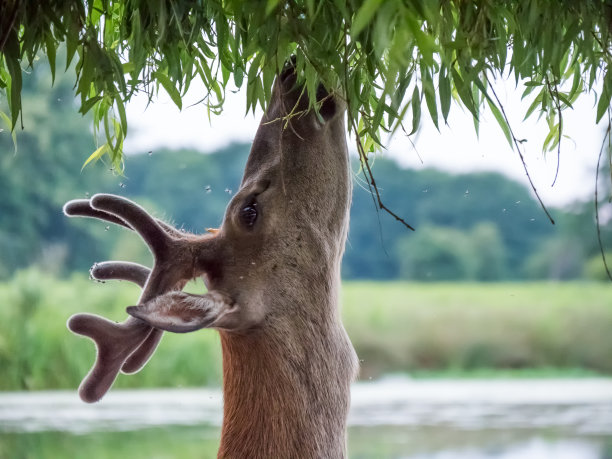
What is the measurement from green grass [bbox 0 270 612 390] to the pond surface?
7.0 inches

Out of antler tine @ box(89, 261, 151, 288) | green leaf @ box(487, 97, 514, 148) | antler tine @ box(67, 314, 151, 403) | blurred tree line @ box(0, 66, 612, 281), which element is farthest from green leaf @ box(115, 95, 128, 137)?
blurred tree line @ box(0, 66, 612, 281)

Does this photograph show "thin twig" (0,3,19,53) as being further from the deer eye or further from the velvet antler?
the deer eye

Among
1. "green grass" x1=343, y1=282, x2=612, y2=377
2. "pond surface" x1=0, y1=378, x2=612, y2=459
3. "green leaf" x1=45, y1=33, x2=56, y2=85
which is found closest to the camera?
"green leaf" x1=45, y1=33, x2=56, y2=85

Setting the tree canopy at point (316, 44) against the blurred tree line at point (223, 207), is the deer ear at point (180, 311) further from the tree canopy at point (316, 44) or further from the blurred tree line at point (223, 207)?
the blurred tree line at point (223, 207)

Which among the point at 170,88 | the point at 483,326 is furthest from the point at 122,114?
the point at 483,326

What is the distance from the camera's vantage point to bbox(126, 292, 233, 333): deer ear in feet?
3.86

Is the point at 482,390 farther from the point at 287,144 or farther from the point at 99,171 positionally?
the point at 287,144

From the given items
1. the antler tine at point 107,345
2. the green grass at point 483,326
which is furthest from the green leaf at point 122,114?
the green grass at point 483,326

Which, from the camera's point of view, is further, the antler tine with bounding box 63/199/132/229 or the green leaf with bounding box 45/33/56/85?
the antler tine with bounding box 63/199/132/229

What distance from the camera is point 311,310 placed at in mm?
1423

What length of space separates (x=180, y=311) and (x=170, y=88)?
0.46 metres

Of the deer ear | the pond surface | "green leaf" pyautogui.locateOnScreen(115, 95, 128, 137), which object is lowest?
the pond surface

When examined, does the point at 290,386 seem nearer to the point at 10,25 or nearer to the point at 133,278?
the point at 133,278

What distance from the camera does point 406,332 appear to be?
323 cm
